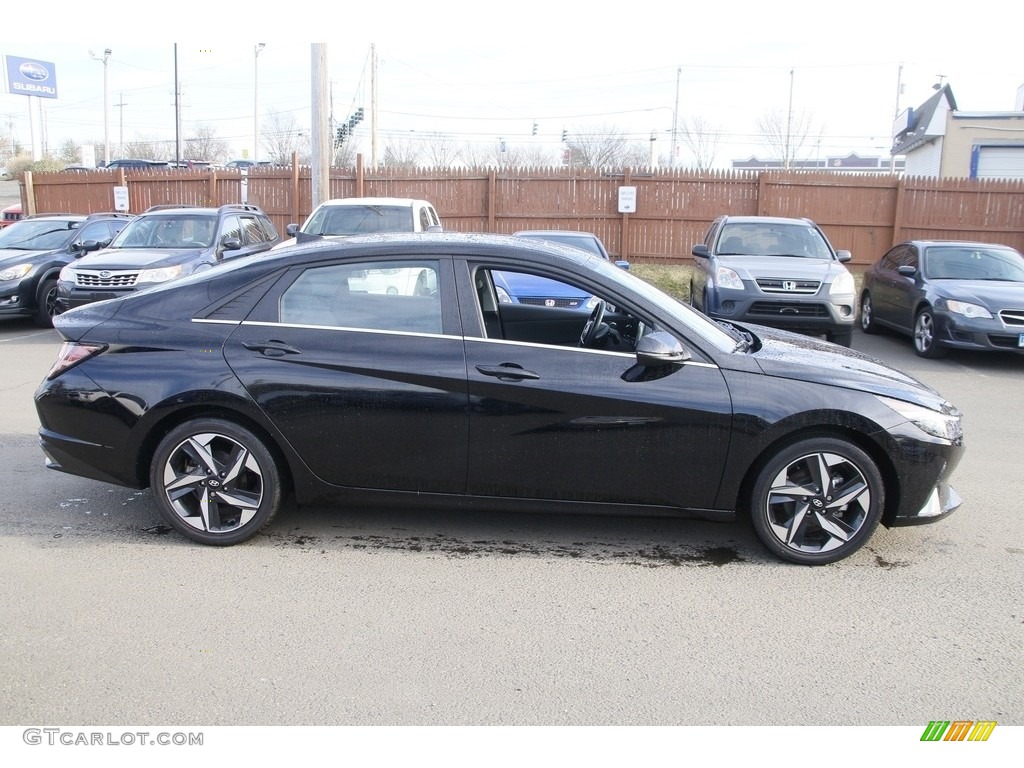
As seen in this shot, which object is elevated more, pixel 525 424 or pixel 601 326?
pixel 601 326

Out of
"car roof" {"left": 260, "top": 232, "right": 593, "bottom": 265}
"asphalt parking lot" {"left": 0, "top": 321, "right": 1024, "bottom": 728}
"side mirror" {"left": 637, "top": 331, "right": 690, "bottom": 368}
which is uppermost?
"car roof" {"left": 260, "top": 232, "right": 593, "bottom": 265}

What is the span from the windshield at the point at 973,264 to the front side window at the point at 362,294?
9329 millimetres

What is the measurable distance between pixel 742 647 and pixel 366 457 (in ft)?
6.78

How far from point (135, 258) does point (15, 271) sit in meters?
2.10

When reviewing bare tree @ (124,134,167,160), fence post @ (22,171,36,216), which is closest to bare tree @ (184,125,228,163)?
bare tree @ (124,134,167,160)

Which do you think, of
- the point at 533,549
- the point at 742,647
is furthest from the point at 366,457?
the point at 742,647

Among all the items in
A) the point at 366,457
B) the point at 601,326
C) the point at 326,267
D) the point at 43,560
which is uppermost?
the point at 326,267

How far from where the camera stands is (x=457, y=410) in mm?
4336

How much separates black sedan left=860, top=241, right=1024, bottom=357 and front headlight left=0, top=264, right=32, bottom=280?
12.4 metres

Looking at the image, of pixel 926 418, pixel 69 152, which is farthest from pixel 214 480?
pixel 69 152

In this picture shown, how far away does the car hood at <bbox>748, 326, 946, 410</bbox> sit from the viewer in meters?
4.34

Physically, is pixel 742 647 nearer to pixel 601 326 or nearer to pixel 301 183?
pixel 601 326

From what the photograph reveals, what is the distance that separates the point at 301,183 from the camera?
67.4 ft

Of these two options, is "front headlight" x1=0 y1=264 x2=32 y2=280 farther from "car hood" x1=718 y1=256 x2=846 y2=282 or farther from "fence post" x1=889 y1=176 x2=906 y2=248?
A: "fence post" x1=889 y1=176 x2=906 y2=248
